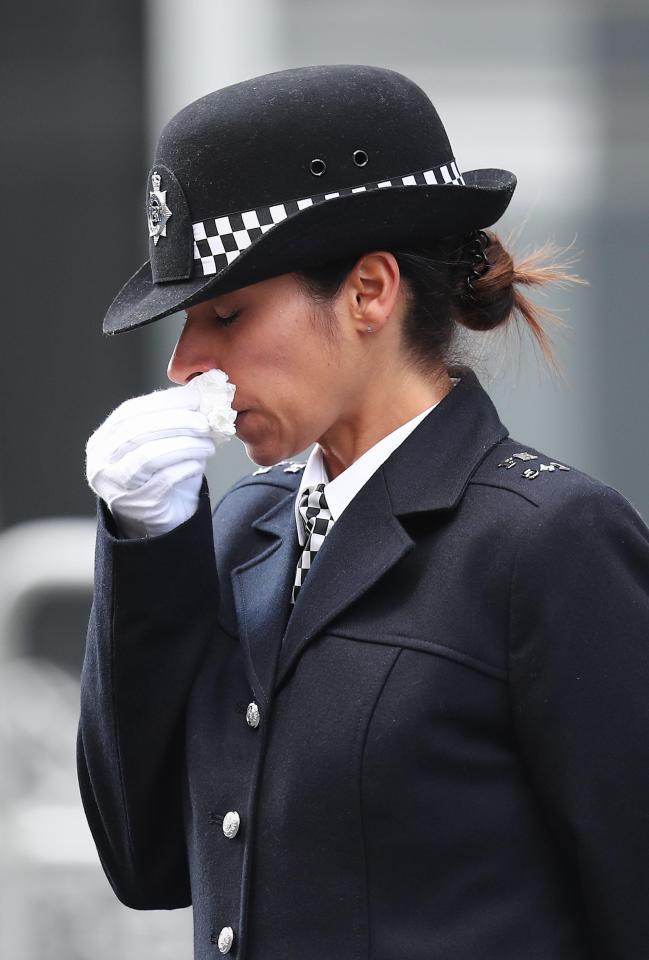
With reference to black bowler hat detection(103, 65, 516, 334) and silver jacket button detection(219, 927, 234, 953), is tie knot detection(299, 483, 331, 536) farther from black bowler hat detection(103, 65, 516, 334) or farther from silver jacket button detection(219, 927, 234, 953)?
silver jacket button detection(219, 927, 234, 953)

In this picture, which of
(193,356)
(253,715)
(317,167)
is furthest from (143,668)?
(317,167)

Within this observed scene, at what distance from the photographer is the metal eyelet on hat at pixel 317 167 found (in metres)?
1.66

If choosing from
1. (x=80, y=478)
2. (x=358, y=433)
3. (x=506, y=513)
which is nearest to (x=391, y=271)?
(x=358, y=433)

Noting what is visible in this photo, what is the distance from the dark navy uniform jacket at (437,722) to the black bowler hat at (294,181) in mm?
261

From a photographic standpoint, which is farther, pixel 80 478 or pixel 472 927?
pixel 80 478

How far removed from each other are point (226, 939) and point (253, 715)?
0.89ft

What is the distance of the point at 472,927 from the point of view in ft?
5.19

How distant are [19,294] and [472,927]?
11.5 ft

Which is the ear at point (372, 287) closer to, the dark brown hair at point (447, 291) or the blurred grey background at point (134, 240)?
the dark brown hair at point (447, 291)

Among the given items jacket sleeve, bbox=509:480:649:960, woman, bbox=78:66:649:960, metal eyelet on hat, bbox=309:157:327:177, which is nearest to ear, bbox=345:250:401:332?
woman, bbox=78:66:649:960

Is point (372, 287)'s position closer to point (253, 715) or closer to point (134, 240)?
point (253, 715)

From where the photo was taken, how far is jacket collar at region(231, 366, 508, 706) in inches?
65.9

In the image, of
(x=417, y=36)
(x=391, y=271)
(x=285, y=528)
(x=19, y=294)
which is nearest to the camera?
(x=391, y=271)

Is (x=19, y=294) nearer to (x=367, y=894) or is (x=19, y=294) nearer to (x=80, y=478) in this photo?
(x=80, y=478)
